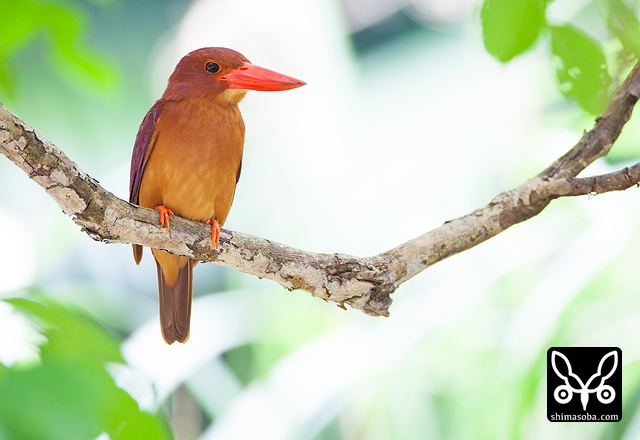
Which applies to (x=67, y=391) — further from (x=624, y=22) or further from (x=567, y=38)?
(x=624, y=22)

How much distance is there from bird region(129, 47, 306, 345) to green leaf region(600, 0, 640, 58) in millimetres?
983

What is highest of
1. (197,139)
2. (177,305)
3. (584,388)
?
(197,139)

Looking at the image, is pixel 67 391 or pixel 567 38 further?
pixel 567 38

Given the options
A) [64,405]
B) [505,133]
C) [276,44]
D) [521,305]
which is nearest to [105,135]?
[276,44]

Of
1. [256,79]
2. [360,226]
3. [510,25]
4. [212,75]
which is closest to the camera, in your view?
[510,25]

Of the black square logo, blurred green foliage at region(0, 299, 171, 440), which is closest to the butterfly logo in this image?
the black square logo

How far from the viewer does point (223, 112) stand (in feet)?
6.77

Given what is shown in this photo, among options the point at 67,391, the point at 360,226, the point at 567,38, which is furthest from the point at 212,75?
the point at 360,226

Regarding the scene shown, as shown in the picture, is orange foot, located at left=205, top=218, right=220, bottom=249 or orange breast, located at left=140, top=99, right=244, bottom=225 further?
orange breast, located at left=140, top=99, right=244, bottom=225

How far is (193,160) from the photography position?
1.99 meters

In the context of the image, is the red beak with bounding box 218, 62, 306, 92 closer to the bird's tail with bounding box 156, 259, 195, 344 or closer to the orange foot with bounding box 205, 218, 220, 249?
the orange foot with bounding box 205, 218, 220, 249

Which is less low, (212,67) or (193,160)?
(212,67)

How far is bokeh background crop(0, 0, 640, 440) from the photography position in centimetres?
318

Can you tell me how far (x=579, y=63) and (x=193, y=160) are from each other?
1216 mm
